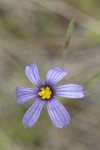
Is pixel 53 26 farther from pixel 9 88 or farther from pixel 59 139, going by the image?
pixel 59 139

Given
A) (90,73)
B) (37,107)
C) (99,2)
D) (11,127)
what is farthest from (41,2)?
(37,107)

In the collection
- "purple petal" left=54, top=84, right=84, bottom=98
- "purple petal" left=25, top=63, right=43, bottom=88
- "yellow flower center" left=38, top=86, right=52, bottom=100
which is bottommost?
"purple petal" left=54, top=84, right=84, bottom=98

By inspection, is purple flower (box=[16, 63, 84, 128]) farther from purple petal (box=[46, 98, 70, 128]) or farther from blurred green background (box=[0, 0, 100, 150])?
blurred green background (box=[0, 0, 100, 150])

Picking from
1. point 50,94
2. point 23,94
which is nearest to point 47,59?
point 50,94

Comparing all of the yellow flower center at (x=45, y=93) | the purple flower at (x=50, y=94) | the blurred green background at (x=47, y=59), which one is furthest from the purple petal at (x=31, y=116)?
the blurred green background at (x=47, y=59)

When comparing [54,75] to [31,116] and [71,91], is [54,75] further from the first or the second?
[31,116]

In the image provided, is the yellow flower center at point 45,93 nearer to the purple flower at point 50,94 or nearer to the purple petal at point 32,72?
the purple flower at point 50,94

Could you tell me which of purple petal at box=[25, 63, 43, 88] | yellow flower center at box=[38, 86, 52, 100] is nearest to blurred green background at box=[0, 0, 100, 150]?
yellow flower center at box=[38, 86, 52, 100]

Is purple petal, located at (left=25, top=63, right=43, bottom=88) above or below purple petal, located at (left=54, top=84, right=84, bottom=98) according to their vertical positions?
above
